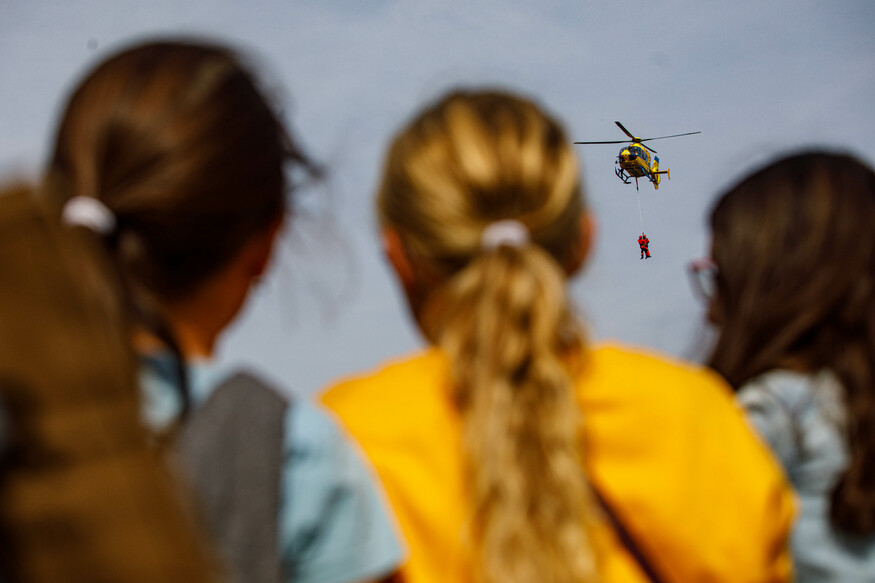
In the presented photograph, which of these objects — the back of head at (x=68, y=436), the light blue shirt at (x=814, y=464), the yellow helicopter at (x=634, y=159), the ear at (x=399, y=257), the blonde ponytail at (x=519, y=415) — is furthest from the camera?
the yellow helicopter at (x=634, y=159)

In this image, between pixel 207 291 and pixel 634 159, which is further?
pixel 634 159

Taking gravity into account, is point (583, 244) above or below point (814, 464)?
above

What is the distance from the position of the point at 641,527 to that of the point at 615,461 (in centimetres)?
15

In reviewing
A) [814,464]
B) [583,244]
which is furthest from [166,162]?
[814,464]

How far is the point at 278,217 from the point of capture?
6.59 ft

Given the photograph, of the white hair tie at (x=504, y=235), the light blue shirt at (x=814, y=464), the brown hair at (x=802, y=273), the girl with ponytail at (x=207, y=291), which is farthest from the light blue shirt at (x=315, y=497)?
the brown hair at (x=802, y=273)

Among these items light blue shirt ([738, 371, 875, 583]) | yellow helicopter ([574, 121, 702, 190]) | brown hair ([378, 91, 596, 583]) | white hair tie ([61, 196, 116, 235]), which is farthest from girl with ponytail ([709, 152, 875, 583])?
yellow helicopter ([574, 121, 702, 190])

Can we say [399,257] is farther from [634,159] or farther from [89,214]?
[634,159]

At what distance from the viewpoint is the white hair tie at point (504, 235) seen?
1988mm

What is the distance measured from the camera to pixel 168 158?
1673mm

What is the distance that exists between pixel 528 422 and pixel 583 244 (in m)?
0.57

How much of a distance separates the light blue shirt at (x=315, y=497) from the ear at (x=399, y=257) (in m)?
0.59

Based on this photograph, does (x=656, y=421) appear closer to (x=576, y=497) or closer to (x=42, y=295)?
(x=576, y=497)

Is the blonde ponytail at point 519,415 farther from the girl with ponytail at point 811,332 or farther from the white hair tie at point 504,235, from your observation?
the girl with ponytail at point 811,332
